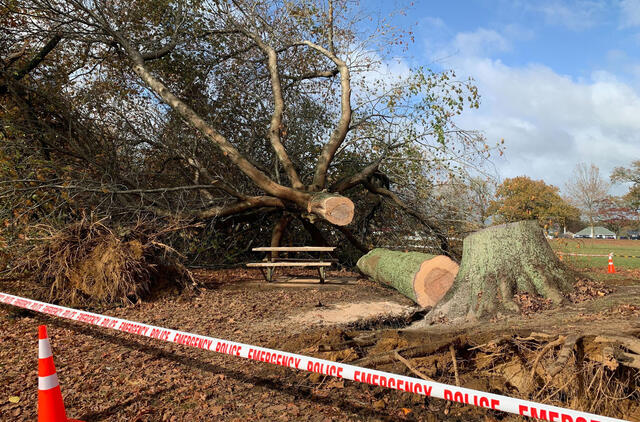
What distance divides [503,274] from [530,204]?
32063mm

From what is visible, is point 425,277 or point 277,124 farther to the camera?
point 277,124

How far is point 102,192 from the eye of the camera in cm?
876

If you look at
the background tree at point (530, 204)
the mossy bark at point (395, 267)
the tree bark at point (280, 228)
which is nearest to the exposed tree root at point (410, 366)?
the mossy bark at point (395, 267)

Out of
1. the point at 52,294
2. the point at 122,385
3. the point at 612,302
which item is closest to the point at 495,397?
the point at 122,385

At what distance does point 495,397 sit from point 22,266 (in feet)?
23.4

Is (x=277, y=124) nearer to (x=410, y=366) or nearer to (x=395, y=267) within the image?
(x=395, y=267)

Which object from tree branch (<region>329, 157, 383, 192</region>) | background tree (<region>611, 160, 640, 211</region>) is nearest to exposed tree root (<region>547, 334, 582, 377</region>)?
tree branch (<region>329, 157, 383, 192</region>)

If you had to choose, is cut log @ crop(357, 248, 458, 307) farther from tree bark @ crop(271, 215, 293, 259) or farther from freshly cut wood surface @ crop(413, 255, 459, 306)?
tree bark @ crop(271, 215, 293, 259)

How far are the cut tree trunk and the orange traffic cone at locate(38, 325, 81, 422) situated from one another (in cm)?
395

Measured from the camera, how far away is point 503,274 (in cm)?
506

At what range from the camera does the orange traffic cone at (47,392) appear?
282cm

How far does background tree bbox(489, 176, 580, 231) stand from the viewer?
8523 millimetres

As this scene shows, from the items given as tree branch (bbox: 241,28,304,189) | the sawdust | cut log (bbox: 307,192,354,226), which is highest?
tree branch (bbox: 241,28,304,189)

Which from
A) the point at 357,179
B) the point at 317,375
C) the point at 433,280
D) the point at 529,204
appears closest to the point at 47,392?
the point at 317,375
